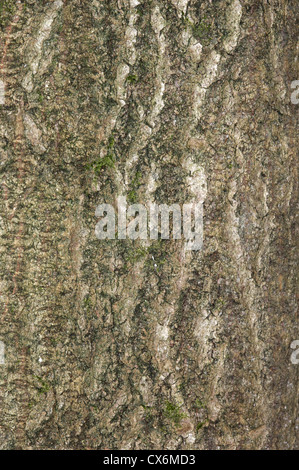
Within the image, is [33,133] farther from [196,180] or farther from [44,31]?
[196,180]

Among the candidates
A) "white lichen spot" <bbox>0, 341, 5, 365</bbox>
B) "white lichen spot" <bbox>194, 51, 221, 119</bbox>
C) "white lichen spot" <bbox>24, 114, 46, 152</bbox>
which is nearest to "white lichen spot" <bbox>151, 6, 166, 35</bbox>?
"white lichen spot" <bbox>194, 51, 221, 119</bbox>

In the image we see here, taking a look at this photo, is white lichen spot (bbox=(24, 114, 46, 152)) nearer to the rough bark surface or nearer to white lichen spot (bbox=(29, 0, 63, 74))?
the rough bark surface

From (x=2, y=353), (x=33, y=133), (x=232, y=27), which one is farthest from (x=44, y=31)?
(x=2, y=353)

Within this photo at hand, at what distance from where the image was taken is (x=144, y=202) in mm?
1485

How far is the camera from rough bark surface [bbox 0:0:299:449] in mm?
1461

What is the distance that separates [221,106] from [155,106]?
7.0 inches

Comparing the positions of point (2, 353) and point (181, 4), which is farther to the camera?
point (2, 353)

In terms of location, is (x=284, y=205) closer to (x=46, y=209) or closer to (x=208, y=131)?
(x=208, y=131)

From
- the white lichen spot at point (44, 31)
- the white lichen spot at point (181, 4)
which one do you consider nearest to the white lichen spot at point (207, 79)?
the white lichen spot at point (181, 4)

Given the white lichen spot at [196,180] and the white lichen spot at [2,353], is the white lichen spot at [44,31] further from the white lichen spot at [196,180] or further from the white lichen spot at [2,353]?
the white lichen spot at [2,353]

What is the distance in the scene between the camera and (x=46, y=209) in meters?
1.52

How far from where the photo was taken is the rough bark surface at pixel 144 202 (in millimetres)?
1461

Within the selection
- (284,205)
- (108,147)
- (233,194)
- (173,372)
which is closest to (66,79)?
(108,147)

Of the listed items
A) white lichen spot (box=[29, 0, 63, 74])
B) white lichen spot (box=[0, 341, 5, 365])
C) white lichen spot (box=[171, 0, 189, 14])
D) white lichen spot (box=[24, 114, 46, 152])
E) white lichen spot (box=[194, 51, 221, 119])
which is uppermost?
white lichen spot (box=[171, 0, 189, 14])
